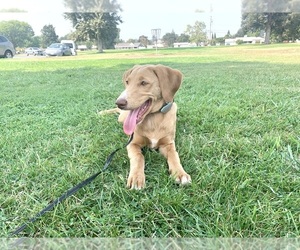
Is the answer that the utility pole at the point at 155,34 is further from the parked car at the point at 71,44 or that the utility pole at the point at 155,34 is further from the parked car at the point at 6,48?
the parked car at the point at 6,48

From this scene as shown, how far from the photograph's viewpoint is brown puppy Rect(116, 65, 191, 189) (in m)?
1.45

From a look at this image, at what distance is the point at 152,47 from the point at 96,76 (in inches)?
57.6

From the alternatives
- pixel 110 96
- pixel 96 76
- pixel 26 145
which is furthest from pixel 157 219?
pixel 96 76

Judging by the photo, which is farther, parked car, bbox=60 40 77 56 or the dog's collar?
parked car, bbox=60 40 77 56

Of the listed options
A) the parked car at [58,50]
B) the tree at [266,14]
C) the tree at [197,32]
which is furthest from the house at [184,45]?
the parked car at [58,50]

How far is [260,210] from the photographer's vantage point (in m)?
0.99

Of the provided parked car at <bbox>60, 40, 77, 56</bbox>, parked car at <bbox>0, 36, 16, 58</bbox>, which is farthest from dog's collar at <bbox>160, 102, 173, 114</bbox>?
parked car at <bbox>0, 36, 16, 58</bbox>

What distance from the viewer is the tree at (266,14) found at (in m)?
3.29

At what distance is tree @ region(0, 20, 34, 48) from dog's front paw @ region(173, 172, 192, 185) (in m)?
2.99

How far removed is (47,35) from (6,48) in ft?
1.95

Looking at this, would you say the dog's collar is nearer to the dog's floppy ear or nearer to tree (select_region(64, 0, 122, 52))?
the dog's floppy ear

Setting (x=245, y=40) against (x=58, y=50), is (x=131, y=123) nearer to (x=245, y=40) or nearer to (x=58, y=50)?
(x=58, y=50)

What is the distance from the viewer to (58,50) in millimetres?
4016

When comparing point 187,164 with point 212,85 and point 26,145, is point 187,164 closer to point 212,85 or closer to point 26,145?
point 26,145
